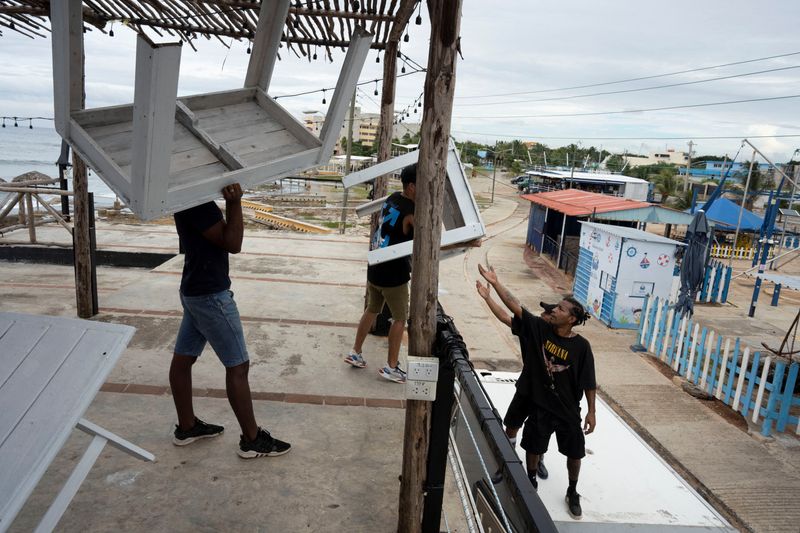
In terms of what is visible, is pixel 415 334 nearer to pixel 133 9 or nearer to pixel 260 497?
pixel 260 497

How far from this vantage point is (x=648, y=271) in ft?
31.0

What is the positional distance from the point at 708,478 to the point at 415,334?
12.5 ft

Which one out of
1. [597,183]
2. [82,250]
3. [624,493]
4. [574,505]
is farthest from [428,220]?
[597,183]

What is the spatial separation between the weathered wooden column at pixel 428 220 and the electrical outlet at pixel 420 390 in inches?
3.1

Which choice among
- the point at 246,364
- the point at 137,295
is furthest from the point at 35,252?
the point at 246,364

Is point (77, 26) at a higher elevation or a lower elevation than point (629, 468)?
higher

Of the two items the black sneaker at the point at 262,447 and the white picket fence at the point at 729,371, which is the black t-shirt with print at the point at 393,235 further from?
the white picket fence at the point at 729,371

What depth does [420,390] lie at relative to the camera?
8.01ft

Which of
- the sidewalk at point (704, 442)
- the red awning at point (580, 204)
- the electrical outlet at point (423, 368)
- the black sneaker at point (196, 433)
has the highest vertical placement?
the red awning at point (580, 204)

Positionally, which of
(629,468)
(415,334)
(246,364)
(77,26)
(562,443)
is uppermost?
(77,26)

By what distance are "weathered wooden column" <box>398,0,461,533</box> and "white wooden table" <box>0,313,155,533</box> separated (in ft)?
4.26

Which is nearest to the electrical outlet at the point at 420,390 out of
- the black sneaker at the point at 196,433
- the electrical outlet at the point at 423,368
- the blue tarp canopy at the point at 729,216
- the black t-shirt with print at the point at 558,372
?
the electrical outlet at the point at 423,368

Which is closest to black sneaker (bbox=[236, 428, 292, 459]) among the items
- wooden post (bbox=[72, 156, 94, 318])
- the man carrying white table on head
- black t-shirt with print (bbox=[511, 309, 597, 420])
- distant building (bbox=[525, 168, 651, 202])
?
the man carrying white table on head

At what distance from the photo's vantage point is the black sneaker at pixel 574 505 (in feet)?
10.6
